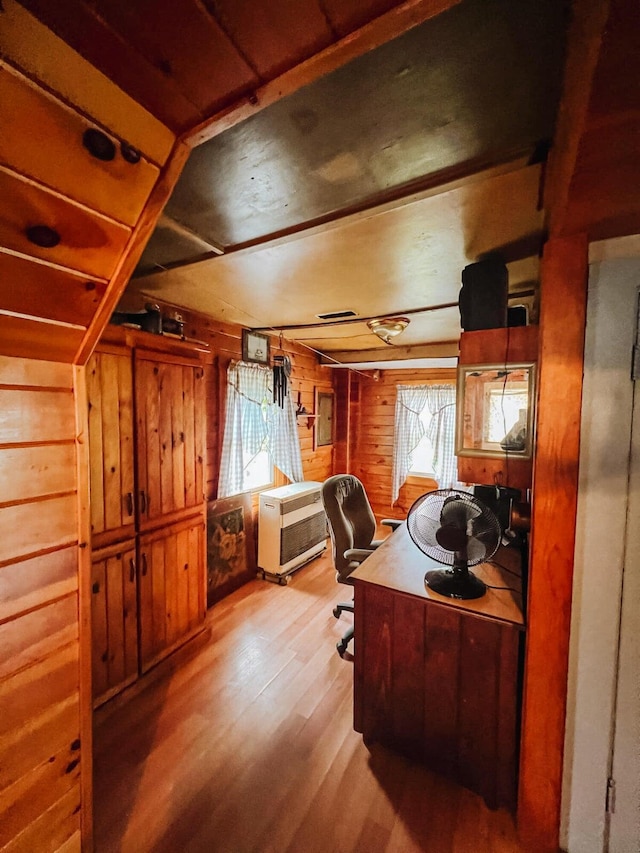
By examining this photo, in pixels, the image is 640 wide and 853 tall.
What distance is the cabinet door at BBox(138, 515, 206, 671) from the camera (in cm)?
210

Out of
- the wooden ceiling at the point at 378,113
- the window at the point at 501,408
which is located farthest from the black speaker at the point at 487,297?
the window at the point at 501,408

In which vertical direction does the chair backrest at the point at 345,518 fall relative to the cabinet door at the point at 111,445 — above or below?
below

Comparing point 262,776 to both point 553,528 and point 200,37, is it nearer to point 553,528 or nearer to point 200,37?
point 553,528

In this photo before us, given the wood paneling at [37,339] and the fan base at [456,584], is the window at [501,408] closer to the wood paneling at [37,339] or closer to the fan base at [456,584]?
the fan base at [456,584]

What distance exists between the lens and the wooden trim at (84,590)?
117 centimetres

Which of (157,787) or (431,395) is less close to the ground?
(431,395)

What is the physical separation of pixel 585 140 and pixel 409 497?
14.7ft

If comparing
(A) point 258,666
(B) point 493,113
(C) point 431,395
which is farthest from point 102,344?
(C) point 431,395

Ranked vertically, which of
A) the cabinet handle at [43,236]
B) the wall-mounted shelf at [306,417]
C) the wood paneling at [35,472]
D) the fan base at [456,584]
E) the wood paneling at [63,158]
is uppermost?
the wood paneling at [63,158]

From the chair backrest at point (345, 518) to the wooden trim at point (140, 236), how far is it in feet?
5.73

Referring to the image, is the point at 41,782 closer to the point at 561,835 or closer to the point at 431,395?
the point at 561,835

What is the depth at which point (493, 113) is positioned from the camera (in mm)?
914

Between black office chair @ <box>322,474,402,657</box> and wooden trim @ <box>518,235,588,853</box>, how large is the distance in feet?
3.59

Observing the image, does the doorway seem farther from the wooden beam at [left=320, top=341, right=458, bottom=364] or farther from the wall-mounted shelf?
the wall-mounted shelf
